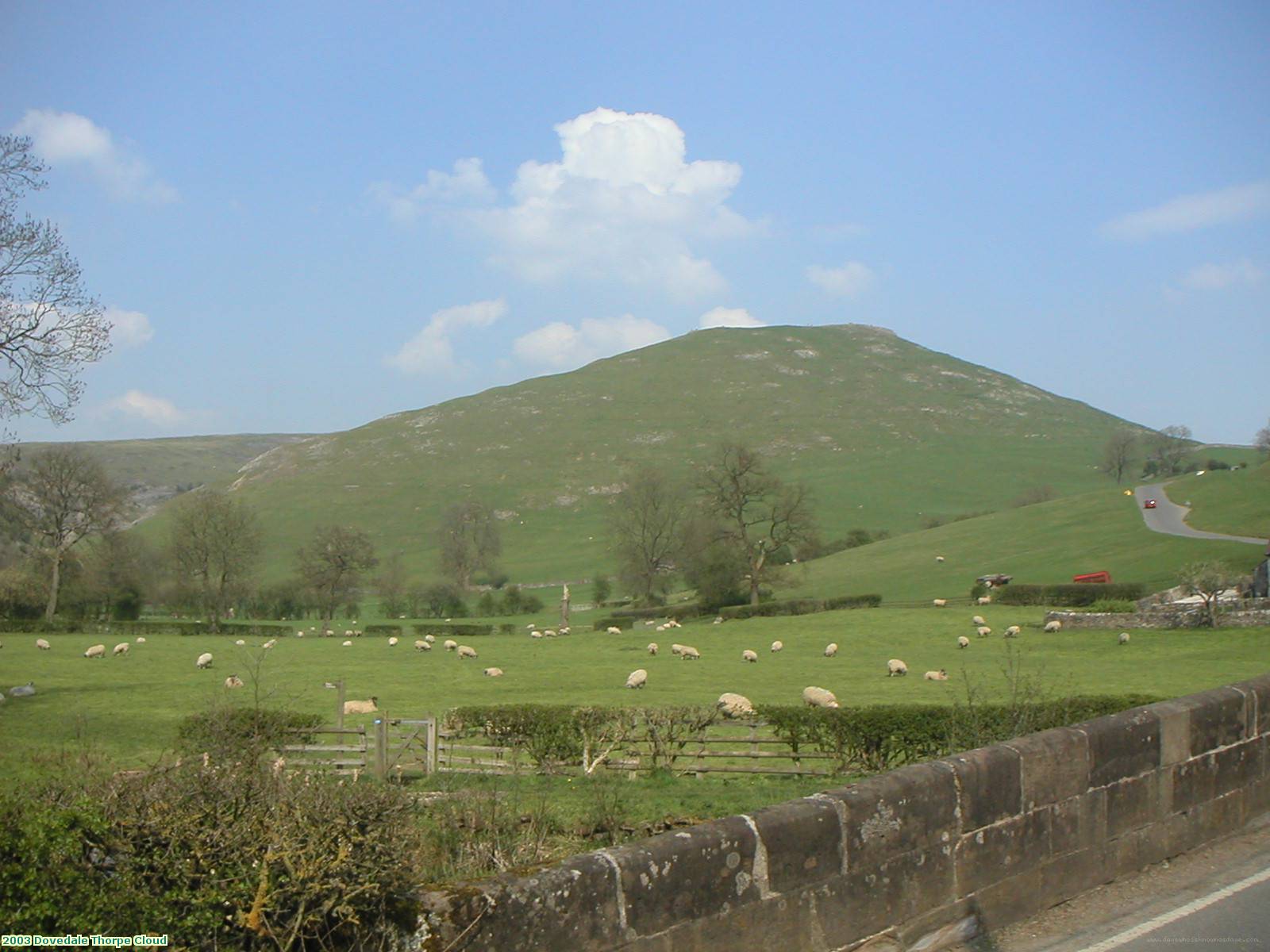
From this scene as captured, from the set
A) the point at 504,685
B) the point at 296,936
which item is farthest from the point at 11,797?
the point at 504,685

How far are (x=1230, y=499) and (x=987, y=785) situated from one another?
317 ft

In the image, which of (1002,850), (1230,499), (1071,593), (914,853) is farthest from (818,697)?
(1230,499)

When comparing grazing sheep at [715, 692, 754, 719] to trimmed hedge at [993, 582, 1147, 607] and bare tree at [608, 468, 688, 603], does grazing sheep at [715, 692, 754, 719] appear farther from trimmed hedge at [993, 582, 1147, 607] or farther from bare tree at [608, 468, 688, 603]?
bare tree at [608, 468, 688, 603]

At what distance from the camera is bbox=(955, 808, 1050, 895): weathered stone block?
6301 mm

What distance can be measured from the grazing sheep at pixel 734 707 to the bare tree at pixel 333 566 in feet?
216

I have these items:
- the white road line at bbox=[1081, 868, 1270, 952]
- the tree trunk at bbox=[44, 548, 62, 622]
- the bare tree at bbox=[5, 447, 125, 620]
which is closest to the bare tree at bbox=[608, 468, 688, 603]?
the bare tree at bbox=[5, 447, 125, 620]

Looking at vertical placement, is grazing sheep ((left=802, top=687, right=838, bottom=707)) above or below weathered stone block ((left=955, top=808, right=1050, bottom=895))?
below

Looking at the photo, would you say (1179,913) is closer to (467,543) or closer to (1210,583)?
(1210,583)

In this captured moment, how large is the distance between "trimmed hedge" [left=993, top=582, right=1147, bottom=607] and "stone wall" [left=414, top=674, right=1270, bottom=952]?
2148 inches

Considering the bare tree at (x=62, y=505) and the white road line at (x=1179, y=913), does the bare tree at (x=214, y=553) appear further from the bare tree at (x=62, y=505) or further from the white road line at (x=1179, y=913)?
the white road line at (x=1179, y=913)

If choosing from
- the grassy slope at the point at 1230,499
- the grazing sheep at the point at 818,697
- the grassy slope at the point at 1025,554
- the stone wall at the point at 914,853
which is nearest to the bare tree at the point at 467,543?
the grassy slope at the point at 1025,554

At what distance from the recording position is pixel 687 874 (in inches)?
197

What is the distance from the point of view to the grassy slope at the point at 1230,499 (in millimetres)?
Answer: 80375

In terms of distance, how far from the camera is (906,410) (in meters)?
198
